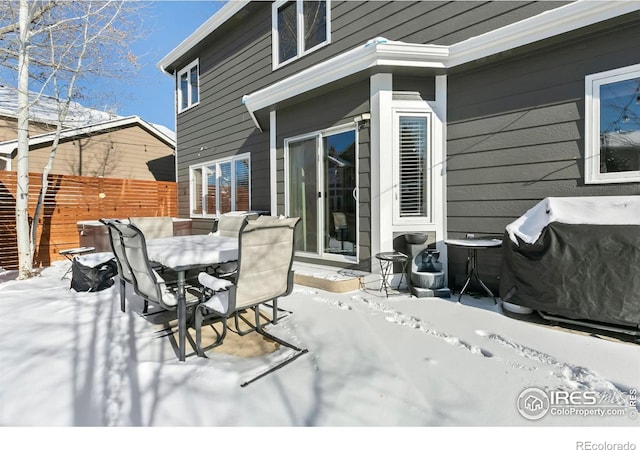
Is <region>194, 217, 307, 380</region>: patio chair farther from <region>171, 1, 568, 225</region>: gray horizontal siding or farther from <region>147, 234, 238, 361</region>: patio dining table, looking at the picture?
<region>171, 1, 568, 225</region>: gray horizontal siding

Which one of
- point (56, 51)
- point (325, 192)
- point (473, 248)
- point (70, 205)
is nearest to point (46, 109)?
point (56, 51)

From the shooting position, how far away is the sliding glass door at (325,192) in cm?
435

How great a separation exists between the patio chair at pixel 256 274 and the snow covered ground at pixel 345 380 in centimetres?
38

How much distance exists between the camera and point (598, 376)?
1922 millimetres

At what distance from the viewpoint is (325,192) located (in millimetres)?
4602

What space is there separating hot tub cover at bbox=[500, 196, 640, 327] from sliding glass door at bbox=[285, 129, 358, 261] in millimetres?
2020

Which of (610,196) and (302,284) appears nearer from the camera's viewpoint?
(610,196)

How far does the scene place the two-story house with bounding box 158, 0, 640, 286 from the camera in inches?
117

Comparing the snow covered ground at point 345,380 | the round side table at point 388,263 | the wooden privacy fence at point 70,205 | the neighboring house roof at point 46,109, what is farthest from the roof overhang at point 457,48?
the wooden privacy fence at point 70,205

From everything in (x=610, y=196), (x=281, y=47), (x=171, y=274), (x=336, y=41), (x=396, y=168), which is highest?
(x=281, y=47)

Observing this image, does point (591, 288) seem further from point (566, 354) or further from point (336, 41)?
point (336, 41)

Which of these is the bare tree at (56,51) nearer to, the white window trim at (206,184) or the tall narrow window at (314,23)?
the white window trim at (206,184)

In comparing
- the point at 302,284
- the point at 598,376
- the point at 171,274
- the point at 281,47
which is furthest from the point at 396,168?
the point at 281,47

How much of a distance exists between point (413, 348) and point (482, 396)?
629 mm
